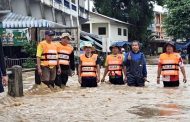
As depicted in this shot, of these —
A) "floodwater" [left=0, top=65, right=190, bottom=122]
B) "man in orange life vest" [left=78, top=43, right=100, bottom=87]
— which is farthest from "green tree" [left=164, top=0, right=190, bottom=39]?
"floodwater" [left=0, top=65, right=190, bottom=122]

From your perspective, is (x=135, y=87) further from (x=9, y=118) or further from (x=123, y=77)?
(x=9, y=118)

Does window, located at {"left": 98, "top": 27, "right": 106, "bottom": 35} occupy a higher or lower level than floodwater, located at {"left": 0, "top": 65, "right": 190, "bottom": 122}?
higher

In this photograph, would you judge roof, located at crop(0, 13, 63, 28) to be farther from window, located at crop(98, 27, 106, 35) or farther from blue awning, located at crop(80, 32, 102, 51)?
window, located at crop(98, 27, 106, 35)

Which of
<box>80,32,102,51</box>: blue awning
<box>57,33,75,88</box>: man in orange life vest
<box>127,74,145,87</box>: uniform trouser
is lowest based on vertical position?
<box>127,74,145,87</box>: uniform trouser

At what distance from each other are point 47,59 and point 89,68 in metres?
1.61

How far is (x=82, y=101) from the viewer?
11.2 m

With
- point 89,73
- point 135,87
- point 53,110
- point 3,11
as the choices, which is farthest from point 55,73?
point 3,11

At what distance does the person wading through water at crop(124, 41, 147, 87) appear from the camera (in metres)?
14.9

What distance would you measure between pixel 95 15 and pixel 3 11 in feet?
93.3

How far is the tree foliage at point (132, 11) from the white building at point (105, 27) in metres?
1.18

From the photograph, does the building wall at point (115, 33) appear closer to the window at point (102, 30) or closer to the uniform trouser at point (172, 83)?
the window at point (102, 30)

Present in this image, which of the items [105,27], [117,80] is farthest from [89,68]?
[105,27]

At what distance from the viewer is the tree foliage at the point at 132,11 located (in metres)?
59.5

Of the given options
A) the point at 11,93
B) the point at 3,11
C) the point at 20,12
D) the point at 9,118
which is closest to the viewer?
the point at 9,118
